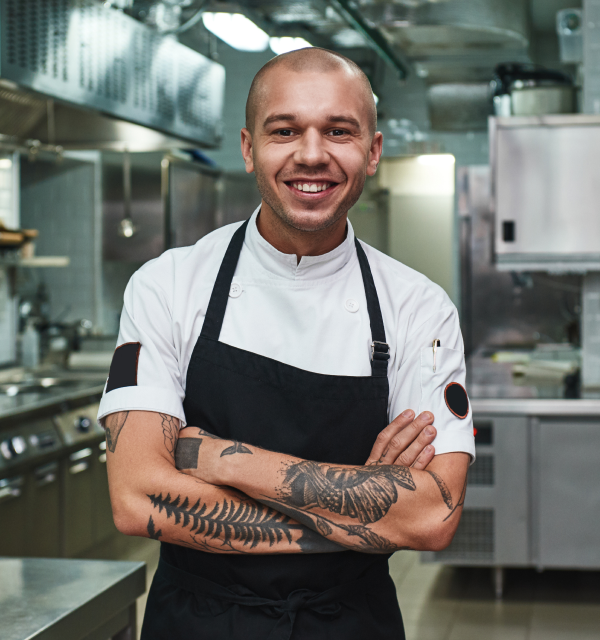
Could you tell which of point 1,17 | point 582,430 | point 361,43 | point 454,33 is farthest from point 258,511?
point 361,43

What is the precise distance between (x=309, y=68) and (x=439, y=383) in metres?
0.59

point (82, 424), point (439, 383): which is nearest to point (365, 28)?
point (82, 424)

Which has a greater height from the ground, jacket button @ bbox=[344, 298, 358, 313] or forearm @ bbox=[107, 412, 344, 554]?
jacket button @ bbox=[344, 298, 358, 313]

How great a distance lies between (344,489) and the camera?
1311 mm

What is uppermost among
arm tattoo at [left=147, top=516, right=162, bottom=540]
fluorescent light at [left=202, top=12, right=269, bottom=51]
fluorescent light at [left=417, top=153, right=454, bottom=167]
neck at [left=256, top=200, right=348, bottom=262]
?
fluorescent light at [left=202, top=12, right=269, bottom=51]

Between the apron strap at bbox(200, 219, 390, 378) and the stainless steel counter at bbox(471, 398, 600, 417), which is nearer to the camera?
the apron strap at bbox(200, 219, 390, 378)

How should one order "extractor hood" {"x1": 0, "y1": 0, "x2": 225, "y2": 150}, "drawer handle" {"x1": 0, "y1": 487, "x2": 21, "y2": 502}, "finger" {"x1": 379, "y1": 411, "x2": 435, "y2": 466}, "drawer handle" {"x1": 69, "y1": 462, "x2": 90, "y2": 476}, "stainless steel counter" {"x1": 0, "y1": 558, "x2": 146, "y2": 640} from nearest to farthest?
"stainless steel counter" {"x1": 0, "y1": 558, "x2": 146, "y2": 640}, "finger" {"x1": 379, "y1": 411, "x2": 435, "y2": 466}, "extractor hood" {"x1": 0, "y1": 0, "x2": 225, "y2": 150}, "drawer handle" {"x1": 0, "y1": 487, "x2": 21, "y2": 502}, "drawer handle" {"x1": 69, "y1": 462, "x2": 90, "y2": 476}

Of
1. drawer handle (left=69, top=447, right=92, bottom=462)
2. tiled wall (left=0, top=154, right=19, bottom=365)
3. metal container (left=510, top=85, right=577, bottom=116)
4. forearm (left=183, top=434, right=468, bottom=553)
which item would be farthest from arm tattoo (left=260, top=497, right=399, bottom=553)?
tiled wall (left=0, top=154, right=19, bottom=365)

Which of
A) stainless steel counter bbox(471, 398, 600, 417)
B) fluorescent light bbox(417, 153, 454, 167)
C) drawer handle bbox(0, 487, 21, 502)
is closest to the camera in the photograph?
drawer handle bbox(0, 487, 21, 502)

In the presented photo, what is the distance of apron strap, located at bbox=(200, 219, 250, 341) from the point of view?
1437 millimetres

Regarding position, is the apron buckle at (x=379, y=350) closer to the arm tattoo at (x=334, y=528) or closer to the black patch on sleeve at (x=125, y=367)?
the arm tattoo at (x=334, y=528)

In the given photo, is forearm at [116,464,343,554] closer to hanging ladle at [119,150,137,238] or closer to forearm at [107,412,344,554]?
forearm at [107,412,344,554]

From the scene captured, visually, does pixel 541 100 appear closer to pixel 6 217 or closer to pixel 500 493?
pixel 500 493

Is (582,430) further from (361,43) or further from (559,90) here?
(361,43)
